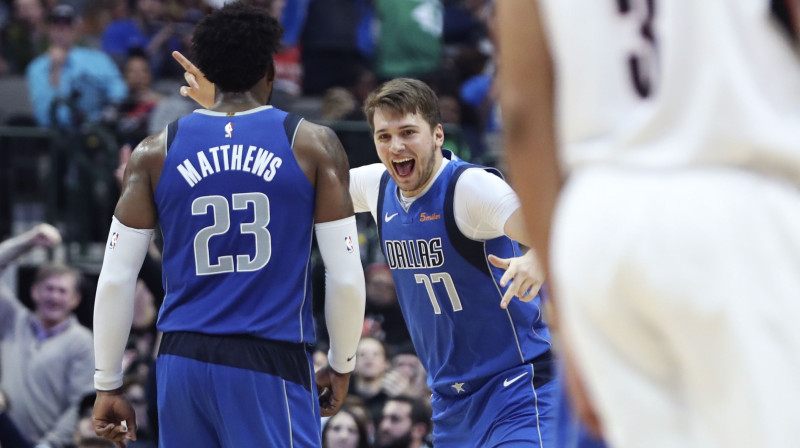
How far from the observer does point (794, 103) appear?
202cm

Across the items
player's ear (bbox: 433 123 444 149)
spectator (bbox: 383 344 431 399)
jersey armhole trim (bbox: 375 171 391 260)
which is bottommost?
spectator (bbox: 383 344 431 399)

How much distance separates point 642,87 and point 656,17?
0.43 feet

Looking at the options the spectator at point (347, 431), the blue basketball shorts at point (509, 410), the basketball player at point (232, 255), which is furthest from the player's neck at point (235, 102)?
the spectator at point (347, 431)

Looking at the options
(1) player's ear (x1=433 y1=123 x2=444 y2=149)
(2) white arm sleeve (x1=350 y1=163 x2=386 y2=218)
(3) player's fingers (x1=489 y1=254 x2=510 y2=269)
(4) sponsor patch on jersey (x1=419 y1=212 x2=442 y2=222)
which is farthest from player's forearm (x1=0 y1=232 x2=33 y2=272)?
(3) player's fingers (x1=489 y1=254 x2=510 y2=269)

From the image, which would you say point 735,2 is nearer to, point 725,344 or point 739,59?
point 739,59

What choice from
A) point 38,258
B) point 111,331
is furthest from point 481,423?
point 38,258

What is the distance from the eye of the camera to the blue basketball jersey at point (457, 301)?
545 cm

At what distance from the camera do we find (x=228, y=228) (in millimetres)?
4652

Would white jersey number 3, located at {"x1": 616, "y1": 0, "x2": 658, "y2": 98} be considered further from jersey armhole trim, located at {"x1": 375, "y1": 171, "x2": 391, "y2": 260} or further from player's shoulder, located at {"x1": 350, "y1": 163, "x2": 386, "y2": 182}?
player's shoulder, located at {"x1": 350, "y1": 163, "x2": 386, "y2": 182}

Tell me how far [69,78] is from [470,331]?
7094 millimetres

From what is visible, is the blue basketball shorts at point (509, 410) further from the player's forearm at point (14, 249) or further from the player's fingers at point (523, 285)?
the player's forearm at point (14, 249)

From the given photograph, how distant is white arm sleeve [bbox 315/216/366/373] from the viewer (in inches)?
191

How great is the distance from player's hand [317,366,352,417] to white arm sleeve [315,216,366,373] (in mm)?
177

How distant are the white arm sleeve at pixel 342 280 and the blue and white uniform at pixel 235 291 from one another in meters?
0.14
